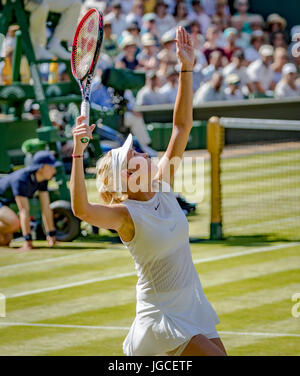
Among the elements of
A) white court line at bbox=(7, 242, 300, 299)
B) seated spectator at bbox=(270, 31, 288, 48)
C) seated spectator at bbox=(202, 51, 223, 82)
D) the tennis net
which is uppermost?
seated spectator at bbox=(270, 31, 288, 48)

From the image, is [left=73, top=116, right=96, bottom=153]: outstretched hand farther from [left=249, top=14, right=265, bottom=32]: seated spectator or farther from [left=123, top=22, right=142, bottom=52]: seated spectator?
[left=249, top=14, right=265, bottom=32]: seated spectator

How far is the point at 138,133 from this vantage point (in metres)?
16.2

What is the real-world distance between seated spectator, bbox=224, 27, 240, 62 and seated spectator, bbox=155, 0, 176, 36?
142 centimetres

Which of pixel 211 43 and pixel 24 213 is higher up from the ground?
pixel 211 43

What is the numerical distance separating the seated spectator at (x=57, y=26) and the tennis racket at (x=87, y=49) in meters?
7.16

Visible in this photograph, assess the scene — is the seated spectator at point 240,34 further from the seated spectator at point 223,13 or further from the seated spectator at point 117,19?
the seated spectator at point 117,19

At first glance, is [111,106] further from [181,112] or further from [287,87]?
[181,112]

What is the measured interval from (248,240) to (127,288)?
278cm

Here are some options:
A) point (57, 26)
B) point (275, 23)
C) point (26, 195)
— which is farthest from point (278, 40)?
point (26, 195)

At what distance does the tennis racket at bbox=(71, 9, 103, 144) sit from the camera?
543 centimetres

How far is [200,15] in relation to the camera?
22.8m

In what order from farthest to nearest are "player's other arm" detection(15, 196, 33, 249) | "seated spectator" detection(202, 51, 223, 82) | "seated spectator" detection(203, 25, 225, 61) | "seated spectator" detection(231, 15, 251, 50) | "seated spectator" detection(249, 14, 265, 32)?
"seated spectator" detection(249, 14, 265, 32)
"seated spectator" detection(231, 15, 251, 50)
"seated spectator" detection(203, 25, 225, 61)
"seated spectator" detection(202, 51, 223, 82)
"player's other arm" detection(15, 196, 33, 249)

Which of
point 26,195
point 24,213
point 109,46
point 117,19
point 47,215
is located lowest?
point 47,215

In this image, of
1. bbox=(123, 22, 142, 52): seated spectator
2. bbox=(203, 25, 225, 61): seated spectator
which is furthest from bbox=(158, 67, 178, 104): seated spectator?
bbox=(203, 25, 225, 61): seated spectator
